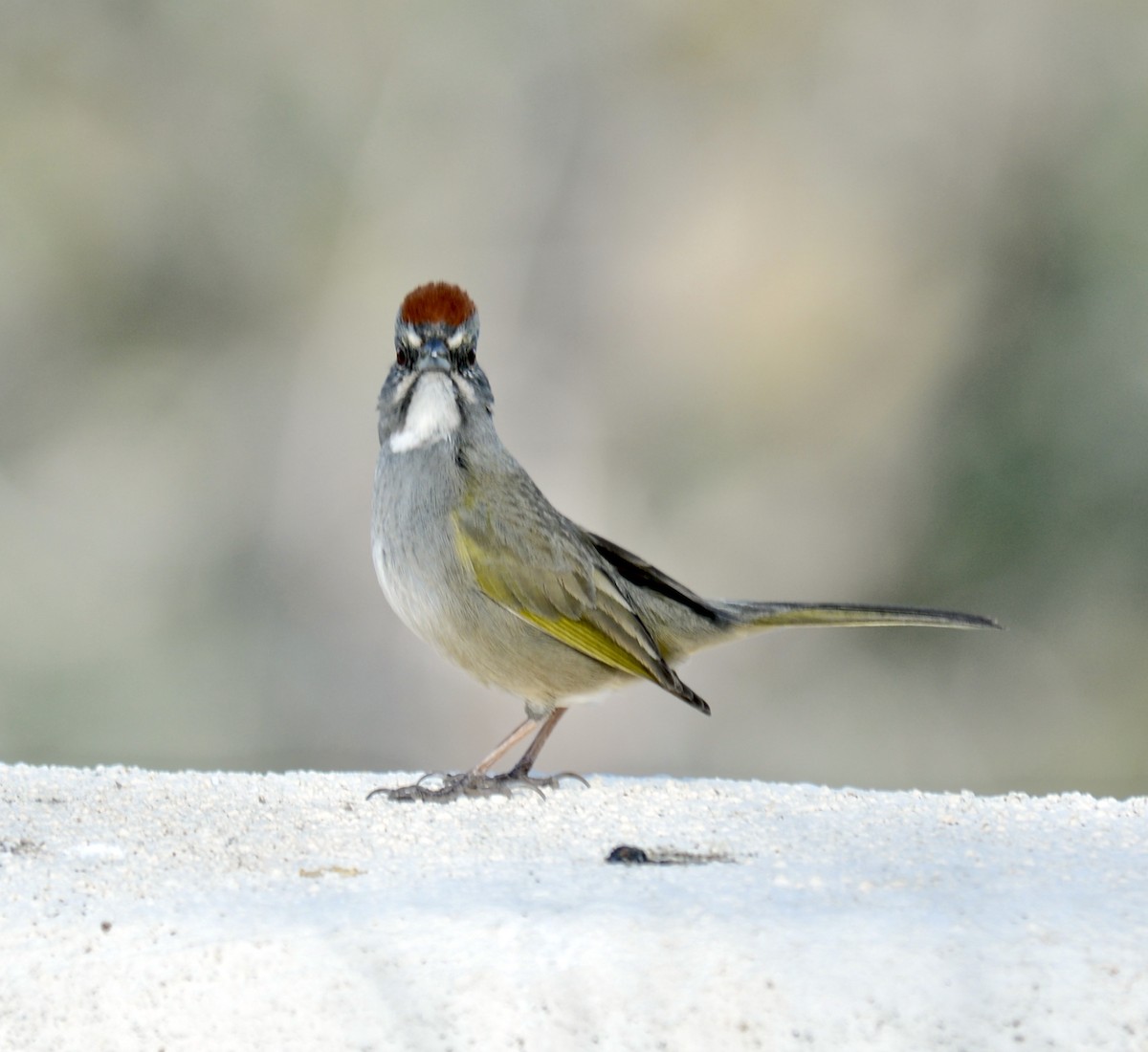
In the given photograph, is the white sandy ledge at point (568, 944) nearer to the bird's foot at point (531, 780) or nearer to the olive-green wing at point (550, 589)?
the bird's foot at point (531, 780)

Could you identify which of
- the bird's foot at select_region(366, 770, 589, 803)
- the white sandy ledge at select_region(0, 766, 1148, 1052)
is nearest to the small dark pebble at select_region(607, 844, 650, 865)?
the white sandy ledge at select_region(0, 766, 1148, 1052)

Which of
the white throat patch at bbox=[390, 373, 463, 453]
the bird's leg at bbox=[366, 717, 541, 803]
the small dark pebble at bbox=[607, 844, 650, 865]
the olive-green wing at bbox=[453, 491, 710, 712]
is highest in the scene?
the white throat patch at bbox=[390, 373, 463, 453]

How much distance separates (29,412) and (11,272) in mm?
1131

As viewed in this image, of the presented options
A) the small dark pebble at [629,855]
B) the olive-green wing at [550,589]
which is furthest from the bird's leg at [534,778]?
the small dark pebble at [629,855]

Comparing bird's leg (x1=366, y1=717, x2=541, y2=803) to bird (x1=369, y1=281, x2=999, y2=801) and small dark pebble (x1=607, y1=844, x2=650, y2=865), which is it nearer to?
bird (x1=369, y1=281, x2=999, y2=801)

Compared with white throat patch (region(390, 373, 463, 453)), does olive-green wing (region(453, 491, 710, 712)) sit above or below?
below

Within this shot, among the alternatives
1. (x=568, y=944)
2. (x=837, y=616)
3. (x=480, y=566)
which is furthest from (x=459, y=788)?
(x=568, y=944)

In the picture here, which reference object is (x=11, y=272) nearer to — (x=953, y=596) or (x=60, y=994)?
(x=953, y=596)

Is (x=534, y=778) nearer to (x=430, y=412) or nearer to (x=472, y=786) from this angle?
(x=472, y=786)

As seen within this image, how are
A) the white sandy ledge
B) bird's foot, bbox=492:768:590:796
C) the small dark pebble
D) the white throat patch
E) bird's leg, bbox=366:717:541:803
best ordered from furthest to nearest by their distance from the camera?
the white throat patch → bird's foot, bbox=492:768:590:796 → bird's leg, bbox=366:717:541:803 → the small dark pebble → the white sandy ledge

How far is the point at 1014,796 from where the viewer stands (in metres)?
3.92

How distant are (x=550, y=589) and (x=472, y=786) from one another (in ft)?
1.68

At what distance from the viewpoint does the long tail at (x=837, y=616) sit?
169 inches

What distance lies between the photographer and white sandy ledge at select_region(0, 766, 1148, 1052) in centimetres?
242
